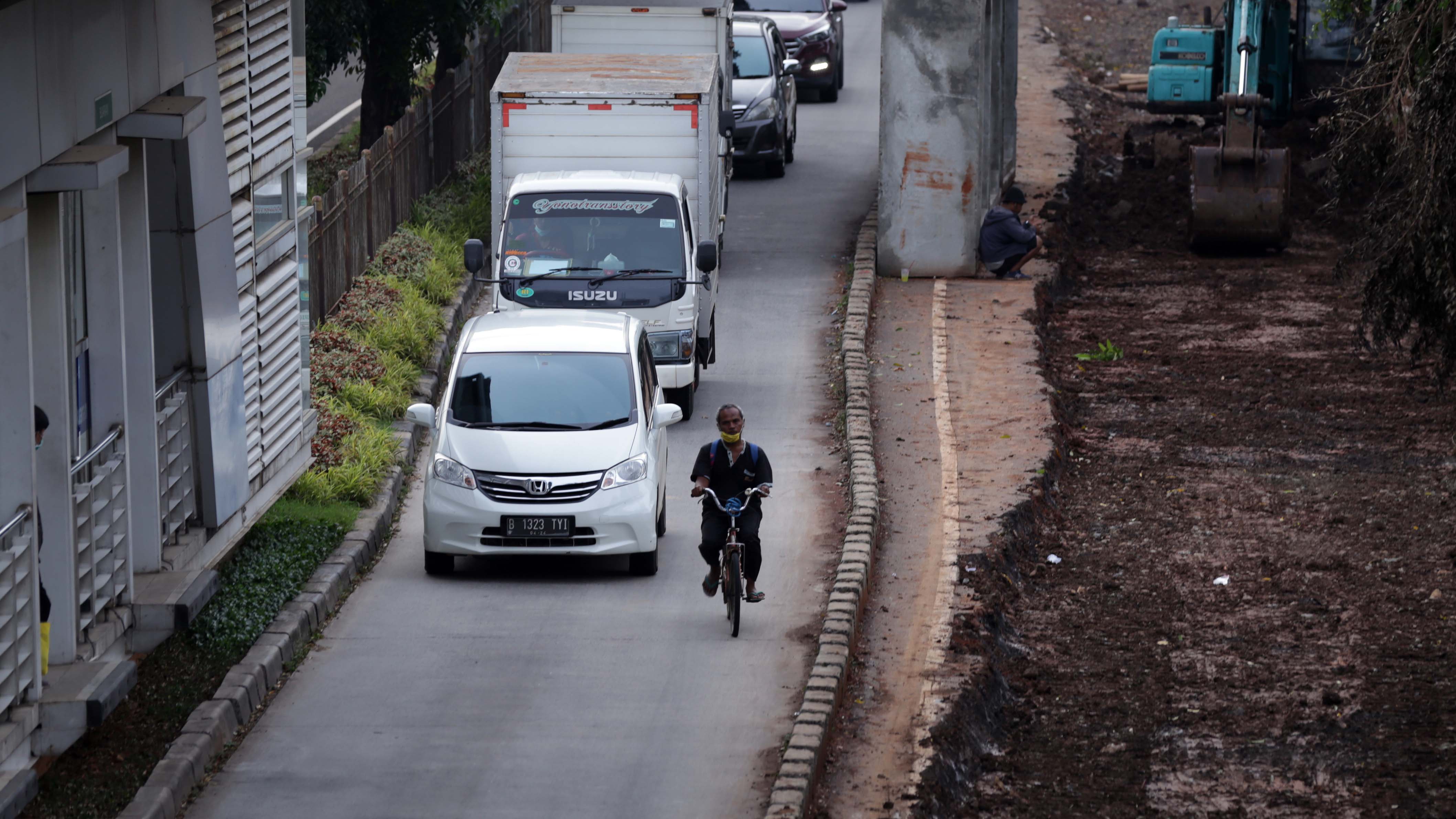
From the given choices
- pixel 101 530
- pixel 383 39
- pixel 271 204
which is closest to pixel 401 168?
pixel 383 39

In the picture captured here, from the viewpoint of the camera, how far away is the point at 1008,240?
79.8 ft

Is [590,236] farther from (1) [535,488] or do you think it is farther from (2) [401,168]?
(2) [401,168]

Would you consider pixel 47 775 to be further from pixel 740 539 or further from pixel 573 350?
pixel 573 350

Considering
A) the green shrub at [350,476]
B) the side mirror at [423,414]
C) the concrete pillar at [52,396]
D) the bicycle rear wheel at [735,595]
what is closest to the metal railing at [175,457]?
the concrete pillar at [52,396]

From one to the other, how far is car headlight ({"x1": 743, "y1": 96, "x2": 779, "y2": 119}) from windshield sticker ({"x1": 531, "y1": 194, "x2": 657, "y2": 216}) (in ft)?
36.8

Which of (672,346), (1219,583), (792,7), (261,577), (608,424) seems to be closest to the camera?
(261,577)

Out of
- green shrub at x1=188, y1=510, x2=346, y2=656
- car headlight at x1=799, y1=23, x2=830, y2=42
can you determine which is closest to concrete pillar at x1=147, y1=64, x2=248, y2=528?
green shrub at x1=188, y1=510, x2=346, y2=656

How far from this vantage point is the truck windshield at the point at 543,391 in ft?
46.8

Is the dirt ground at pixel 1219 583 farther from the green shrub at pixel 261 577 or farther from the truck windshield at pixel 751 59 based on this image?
the truck windshield at pixel 751 59

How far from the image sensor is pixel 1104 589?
14438mm

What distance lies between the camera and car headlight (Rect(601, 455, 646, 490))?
1389 centimetres

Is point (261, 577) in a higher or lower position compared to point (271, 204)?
lower

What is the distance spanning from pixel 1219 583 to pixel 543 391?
5306 millimetres

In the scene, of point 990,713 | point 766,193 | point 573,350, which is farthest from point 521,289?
point 766,193
